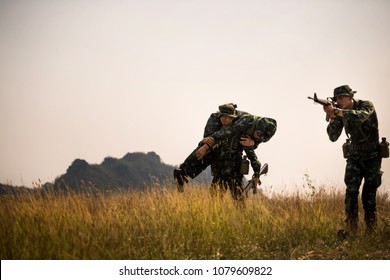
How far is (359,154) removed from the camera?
19.0ft

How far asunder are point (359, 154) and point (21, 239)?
4259 millimetres

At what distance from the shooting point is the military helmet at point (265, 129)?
20.5 ft

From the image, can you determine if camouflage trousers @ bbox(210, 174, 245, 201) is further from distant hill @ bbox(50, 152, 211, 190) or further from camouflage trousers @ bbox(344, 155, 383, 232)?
distant hill @ bbox(50, 152, 211, 190)

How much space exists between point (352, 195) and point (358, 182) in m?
0.19

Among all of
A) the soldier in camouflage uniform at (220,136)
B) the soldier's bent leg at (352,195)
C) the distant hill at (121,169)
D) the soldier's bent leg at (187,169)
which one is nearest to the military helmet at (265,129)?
the soldier in camouflage uniform at (220,136)

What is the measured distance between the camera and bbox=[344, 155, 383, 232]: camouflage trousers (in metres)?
5.75

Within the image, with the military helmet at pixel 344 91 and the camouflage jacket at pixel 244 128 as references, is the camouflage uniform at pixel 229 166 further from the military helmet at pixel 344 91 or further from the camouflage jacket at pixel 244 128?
the military helmet at pixel 344 91

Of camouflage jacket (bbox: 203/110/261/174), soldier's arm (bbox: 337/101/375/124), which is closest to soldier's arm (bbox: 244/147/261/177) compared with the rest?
camouflage jacket (bbox: 203/110/261/174)

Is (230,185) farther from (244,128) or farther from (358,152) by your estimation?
(358,152)

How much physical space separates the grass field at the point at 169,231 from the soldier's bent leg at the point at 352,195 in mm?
189

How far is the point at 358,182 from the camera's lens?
578cm

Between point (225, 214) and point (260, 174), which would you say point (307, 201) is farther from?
point (225, 214)

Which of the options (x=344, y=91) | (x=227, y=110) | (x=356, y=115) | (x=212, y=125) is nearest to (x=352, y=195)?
(x=356, y=115)
